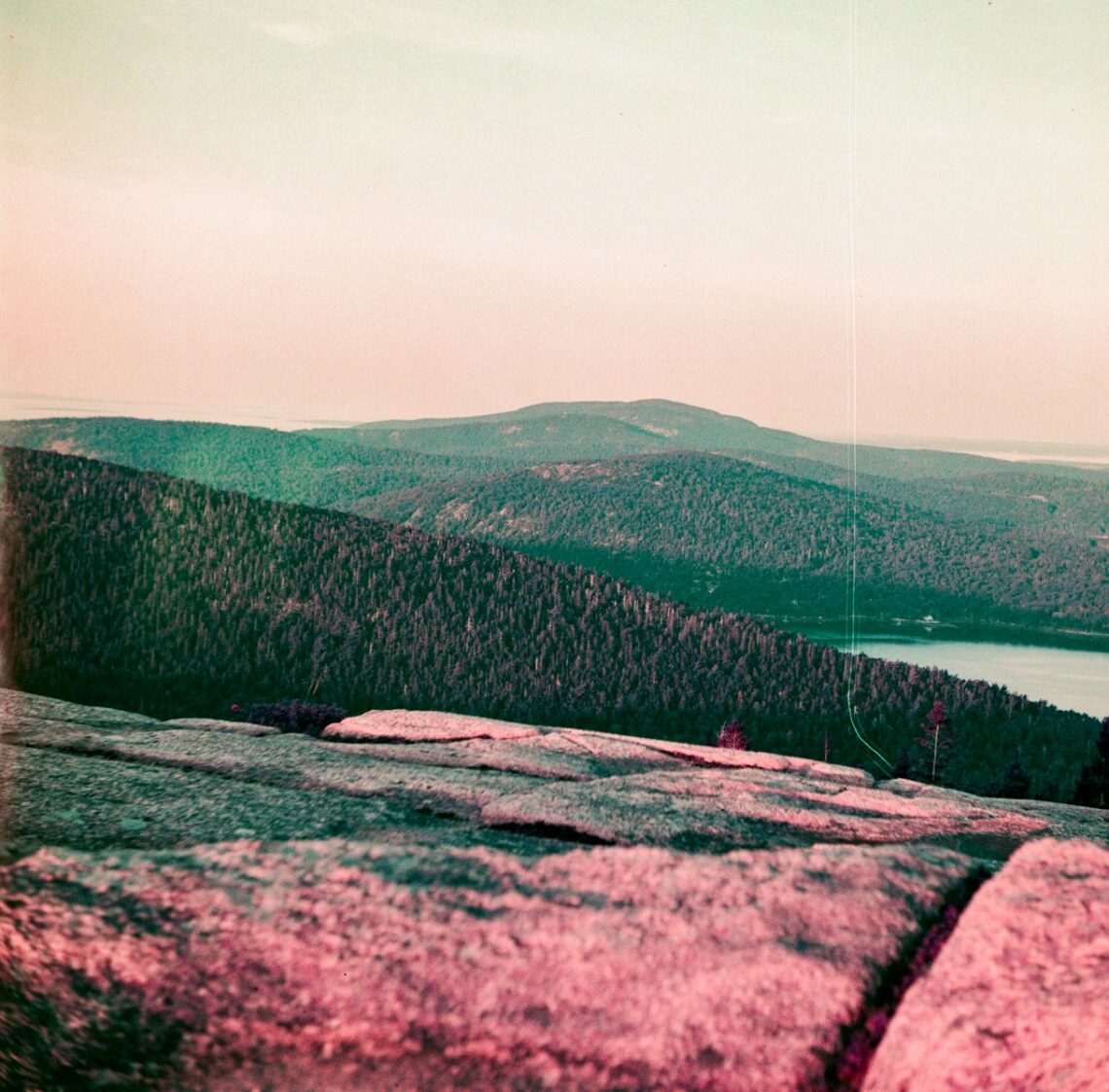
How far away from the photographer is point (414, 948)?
7.95 m

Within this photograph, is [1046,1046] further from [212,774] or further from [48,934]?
[212,774]

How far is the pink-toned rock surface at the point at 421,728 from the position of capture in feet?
63.6

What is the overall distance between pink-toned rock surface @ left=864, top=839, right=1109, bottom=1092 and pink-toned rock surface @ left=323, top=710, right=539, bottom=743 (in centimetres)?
1204

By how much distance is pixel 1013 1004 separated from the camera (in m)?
7.25

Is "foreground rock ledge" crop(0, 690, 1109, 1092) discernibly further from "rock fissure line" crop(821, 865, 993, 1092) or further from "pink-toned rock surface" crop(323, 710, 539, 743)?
"pink-toned rock surface" crop(323, 710, 539, 743)

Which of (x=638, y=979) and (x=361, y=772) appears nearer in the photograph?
(x=638, y=979)

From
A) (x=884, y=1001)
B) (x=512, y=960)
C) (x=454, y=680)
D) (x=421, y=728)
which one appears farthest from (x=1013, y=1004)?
(x=454, y=680)

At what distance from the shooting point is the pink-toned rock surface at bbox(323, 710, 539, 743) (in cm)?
1938

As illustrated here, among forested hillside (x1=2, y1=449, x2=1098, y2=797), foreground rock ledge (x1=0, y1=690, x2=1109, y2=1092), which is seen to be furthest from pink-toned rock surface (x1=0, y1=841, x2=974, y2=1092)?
forested hillside (x1=2, y1=449, x2=1098, y2=797)

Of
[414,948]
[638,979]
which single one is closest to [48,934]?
[414,948]

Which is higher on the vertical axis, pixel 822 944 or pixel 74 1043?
pixel 822 944

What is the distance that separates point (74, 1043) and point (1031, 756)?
19106cm

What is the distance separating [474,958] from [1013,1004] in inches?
167

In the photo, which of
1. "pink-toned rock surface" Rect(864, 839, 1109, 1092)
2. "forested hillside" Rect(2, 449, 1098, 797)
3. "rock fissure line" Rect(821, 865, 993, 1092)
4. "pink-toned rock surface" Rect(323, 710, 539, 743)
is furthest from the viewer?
"forested hillside" Rect(2, 449, 1098, 797)
